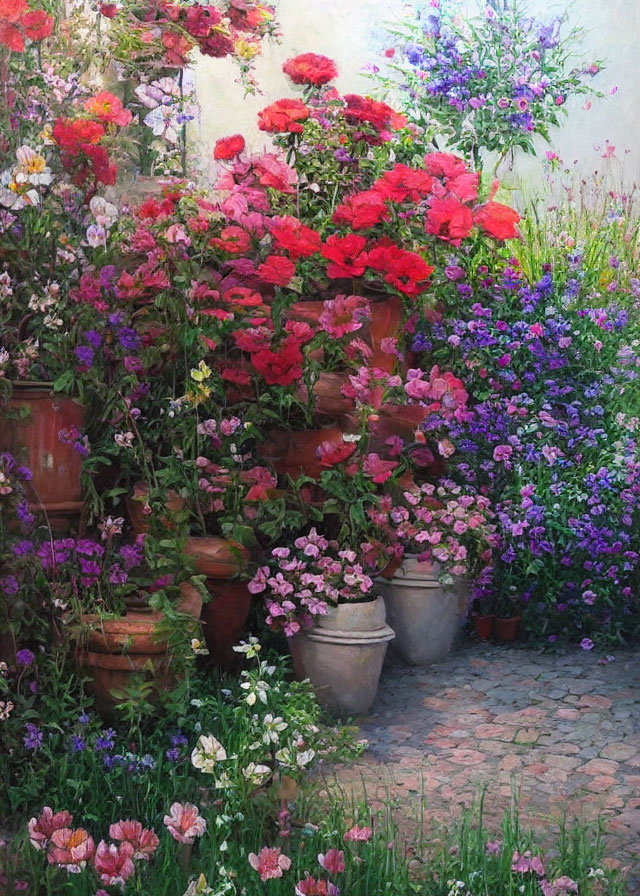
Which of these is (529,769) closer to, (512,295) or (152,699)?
(152,699)

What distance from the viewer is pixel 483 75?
6.19 meters

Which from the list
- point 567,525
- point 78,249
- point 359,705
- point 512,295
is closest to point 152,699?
Answer: point 359,705

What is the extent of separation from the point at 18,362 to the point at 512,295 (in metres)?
2.45

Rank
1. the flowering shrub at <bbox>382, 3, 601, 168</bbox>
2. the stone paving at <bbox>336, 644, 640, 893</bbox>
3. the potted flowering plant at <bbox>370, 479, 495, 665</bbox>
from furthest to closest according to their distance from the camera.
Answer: the flowering shrub at <bbox>382, 3, 601, 168</bbox>
the potted flowering plant at <bbox>370, 479, 495, 665</bbox>
the stone paving at <bbox>336, 644, 640, 893</bbox>

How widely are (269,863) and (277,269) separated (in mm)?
1832

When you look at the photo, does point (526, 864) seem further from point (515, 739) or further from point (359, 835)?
point (515, 739)

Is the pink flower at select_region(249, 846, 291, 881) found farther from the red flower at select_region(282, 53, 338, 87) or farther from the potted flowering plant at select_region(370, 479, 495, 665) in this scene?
the red flower at select_region(282, 53, 338, 87)

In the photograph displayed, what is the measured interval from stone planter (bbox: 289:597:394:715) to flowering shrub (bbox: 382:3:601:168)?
11.2 feet

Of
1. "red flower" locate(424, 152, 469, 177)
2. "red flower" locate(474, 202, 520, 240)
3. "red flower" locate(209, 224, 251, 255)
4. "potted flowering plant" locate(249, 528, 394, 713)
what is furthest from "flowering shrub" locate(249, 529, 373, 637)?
"red flower" locate(424, 152, 469, 177)

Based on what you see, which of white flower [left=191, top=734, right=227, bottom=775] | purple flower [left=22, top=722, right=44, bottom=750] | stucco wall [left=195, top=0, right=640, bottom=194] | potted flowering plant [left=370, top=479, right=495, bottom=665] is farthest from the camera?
stucco wall [left=195, top=0, right=640, bottom=194]

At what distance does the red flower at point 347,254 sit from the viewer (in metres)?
3.36

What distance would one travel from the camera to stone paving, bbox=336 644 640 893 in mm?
2873

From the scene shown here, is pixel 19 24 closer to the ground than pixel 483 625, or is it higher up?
higher up

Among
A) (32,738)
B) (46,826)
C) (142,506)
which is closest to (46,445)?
(142,506)
